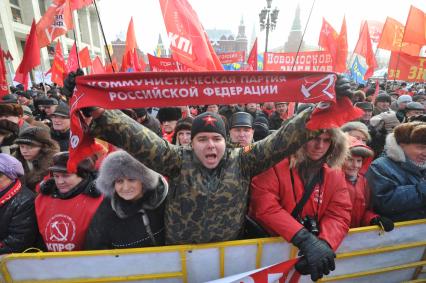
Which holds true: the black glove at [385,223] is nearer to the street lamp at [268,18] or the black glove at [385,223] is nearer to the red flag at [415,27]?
the red flag at [415,27]

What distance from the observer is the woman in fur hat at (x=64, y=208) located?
6.79 feet

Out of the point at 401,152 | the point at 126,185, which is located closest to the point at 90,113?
the point at 126,185

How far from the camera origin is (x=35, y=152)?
2.82 metres

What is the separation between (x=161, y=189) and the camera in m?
1.91

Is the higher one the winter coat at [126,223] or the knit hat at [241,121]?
the knit hat at [241,121]

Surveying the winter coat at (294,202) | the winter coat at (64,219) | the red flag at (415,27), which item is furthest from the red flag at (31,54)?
the red flag at (415,27)

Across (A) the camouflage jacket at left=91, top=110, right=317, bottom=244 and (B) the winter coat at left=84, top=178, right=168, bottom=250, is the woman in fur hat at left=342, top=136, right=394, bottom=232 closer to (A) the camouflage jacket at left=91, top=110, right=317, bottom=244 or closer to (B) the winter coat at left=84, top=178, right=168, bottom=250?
(A) the camouflage jacket at left=91, top=110, right=317, bottom=244

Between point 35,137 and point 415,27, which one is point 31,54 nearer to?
point 35,137

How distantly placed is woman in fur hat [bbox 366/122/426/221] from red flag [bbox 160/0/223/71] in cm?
265

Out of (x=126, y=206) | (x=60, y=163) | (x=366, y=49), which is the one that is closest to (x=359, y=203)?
(x=126, y=206)

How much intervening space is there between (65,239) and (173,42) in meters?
Result: 3.15

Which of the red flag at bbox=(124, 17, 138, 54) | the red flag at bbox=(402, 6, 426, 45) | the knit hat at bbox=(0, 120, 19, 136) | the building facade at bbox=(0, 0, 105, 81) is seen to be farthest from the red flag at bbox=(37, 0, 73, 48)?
the red flag at bbox=(402, 6, 426, 45)

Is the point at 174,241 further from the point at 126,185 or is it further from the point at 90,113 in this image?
the point at 90,113

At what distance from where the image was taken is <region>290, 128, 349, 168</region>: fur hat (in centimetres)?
191
